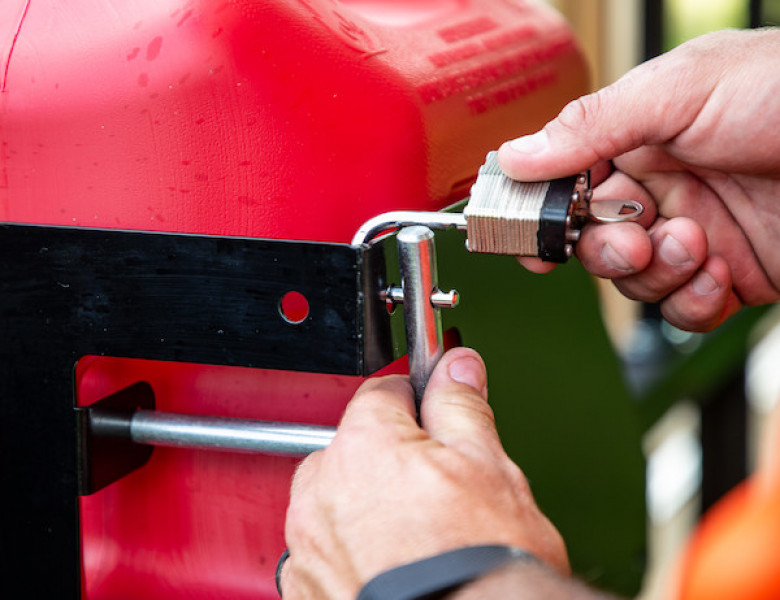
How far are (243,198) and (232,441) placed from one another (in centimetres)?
18

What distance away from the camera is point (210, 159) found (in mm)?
→ 703

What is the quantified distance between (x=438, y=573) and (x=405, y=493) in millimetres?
63

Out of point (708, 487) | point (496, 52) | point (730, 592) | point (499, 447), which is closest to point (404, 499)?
point (499, 447)

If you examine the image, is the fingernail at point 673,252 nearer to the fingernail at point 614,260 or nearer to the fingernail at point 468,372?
the fingernail at point 614,260

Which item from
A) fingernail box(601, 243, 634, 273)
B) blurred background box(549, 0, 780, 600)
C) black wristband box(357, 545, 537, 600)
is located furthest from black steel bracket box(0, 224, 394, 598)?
blurred background box(549, 0, 780, 600)

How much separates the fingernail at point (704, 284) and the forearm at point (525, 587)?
0.49 m

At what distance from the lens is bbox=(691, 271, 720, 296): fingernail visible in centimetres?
97

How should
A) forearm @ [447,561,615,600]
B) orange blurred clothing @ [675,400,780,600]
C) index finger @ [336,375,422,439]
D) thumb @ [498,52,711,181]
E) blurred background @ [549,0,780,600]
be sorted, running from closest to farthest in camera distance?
forearm @ [447,561,615,600]
index finger @ [336,375,422,439]
thumb @ [498,52,711,181]
orange blurred clothing @ [675,400,780,600]
blurred background @ [549,0,780,600]

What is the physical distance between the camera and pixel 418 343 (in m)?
0.66

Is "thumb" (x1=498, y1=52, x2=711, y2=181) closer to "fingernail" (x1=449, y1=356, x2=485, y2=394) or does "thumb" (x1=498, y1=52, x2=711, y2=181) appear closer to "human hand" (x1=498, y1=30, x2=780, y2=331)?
→ "human hand" (x1=498, y1=30, x2=780, y2=331)

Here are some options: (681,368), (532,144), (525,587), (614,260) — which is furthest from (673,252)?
(681,368)

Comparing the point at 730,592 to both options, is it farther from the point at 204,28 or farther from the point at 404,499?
the point at 204,28

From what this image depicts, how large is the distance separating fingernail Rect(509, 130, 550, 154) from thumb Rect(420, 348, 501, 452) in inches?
6.3

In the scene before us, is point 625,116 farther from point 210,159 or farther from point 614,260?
point 210,159
